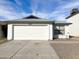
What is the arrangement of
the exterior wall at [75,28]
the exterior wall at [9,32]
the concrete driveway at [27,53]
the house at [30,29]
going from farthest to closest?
1. the exterior wall at [75,28]
2. the house at [30,29]
3. the exterior wall at [9,32]
4. the concrete driveway at [27,53]

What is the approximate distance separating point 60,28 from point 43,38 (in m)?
5.64

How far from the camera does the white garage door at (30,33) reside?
24.8 meters

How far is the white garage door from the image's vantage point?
24.8 meters

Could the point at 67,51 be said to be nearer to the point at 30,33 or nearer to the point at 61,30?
the point at 30,33

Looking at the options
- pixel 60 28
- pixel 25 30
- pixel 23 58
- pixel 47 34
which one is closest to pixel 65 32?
pixel 60 28

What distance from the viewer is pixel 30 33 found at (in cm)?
2498

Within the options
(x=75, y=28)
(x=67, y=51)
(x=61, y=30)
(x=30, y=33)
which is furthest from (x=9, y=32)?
(x=75, y=28)

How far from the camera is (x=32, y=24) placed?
2525 centimetres

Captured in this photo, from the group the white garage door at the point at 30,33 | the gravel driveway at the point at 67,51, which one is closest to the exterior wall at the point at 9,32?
the white garage door at the point at 30,33

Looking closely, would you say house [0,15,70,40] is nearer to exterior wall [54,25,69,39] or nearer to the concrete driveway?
exterior wall [54,25,69,39]

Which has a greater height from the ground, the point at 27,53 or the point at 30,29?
the point at 30,29

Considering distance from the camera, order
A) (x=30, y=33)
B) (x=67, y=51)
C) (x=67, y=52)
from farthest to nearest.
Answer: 1. (x=30, y=33)
2. (x=67, y=51)
3. (x=67, y=52)

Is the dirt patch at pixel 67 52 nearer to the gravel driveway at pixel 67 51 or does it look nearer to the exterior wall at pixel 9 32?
the gravel driveway at pixel 67 51

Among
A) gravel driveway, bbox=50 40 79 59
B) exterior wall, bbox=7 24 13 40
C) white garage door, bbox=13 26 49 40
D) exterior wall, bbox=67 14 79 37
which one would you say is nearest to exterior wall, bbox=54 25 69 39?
white garage door, bbox=13 26 49 40
